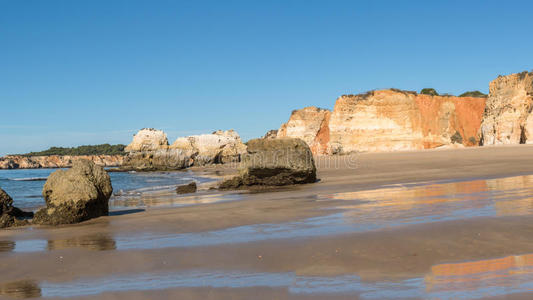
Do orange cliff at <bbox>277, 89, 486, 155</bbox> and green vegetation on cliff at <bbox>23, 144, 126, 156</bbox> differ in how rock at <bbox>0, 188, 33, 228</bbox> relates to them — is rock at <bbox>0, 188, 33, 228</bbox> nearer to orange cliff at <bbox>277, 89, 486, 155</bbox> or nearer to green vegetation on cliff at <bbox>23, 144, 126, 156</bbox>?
orange cliff at <bbox>277, 89, 486, 155</bbox>

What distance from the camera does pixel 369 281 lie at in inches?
123

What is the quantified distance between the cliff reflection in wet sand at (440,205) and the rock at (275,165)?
567 cm

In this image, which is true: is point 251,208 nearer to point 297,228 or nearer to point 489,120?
point 297,228

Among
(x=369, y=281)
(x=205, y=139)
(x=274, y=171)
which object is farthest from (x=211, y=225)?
(x=205, y=139)

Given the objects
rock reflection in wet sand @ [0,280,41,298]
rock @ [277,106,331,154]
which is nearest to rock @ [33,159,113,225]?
rock reflection in wet sand @ [0,280,41,298]

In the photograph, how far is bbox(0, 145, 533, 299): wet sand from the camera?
10.0 ft

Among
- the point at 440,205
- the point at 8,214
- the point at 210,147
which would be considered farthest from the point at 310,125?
the point at 440,205

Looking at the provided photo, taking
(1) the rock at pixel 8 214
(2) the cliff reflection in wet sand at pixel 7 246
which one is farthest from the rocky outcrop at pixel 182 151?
(2) the cliff reflection in wet sand at pixel 7 246

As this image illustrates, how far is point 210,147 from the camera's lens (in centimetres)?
6253

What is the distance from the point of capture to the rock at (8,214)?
820 centimetres

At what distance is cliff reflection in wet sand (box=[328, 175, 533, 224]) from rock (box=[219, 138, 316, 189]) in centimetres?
567

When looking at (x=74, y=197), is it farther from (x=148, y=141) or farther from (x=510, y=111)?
(x=148, y=141)

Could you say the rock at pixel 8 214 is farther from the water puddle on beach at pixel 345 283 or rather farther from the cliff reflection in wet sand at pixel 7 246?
the water puddle on beach at pixel 345 283

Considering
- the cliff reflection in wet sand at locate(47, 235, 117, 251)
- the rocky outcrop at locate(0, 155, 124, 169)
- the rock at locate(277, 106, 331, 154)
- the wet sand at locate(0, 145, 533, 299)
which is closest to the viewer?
the wet sand at locate(0, 145, 533, 299)
